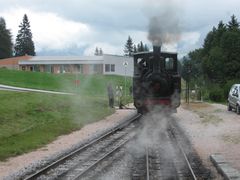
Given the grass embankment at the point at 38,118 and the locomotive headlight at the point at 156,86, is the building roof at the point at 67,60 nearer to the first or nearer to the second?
the grass embankment at the point at 38,118

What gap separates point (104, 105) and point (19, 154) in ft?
60.8

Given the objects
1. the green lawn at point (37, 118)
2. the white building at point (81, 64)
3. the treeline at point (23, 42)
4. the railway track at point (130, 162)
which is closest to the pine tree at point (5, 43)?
the treeline at point (23, 42)

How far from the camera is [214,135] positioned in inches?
719

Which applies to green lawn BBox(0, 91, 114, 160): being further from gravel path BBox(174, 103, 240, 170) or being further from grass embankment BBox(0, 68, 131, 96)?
grass embankment BBox(0, 68, 131, 96)

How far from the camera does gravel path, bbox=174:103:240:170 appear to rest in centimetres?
1377

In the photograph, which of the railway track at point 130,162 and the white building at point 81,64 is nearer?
the railway track at point 130,162

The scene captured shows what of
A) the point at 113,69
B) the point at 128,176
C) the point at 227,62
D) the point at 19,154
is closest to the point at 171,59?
the point at 19,154

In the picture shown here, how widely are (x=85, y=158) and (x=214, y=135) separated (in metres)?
6.51

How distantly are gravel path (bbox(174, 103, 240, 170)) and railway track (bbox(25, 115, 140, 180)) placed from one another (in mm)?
2536

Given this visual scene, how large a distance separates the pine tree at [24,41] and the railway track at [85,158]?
116 metres

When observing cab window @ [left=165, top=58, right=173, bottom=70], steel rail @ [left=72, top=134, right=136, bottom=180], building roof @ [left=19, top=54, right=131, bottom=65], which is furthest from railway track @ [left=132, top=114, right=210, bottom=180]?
building roof @ [left=19, top=54, right=131, bottom=65]

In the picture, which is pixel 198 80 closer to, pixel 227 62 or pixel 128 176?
Answer: pixel 227 62

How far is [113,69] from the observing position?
78250mm

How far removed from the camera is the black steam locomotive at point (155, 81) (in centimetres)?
1910
